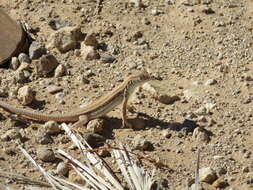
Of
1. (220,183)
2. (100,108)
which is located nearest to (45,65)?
(100,108)

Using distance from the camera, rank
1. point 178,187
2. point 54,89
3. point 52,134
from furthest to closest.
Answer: point 54,89, point 52,134, point 178,187

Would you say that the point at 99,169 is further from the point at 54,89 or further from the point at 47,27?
the point at 47,27

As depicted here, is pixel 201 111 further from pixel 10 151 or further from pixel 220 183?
pixel 10 151

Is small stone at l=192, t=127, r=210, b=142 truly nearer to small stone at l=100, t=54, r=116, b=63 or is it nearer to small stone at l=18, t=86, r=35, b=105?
small stone at l=100, t=54, r=116, b=63

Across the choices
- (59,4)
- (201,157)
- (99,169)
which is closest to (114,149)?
(99,169)

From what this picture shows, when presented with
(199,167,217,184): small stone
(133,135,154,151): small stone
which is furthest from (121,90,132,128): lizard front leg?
(199,167,217,184): small stone

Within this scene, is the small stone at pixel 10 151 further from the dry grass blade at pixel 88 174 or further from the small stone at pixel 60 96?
the small stone at pixel 60 96

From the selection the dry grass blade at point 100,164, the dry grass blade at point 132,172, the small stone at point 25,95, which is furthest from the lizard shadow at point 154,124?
the small stone at point 25,95
